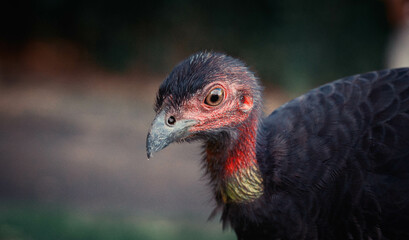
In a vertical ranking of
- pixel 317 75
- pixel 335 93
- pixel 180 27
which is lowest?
pixel 335 93

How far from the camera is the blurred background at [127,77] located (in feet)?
26.2

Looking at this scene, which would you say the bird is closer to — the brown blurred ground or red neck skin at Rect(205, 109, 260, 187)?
red neck skin at Rect(205, 109, 260, 187)

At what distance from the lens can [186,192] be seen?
8.66 m

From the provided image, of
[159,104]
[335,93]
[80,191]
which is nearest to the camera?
[159,104]

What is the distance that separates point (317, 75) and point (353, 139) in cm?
971

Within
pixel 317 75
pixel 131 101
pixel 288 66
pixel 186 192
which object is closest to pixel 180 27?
pixel 131 101

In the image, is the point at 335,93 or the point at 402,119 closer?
the point at 402,119

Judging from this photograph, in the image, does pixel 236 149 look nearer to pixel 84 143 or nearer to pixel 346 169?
pixel 346 169

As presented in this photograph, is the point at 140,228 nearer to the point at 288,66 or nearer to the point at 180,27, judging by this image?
the point at 180,27

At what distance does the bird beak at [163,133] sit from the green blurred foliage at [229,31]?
27.4ft

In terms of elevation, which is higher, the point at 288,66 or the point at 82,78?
the point at 82,78

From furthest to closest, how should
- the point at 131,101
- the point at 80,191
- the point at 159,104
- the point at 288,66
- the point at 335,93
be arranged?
the point at 288,66, the point at 131,101, the point at 80,191, the point at 335,93, the point at 159,104

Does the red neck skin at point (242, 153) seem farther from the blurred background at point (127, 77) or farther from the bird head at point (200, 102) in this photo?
the blurred background at point (127, 77)

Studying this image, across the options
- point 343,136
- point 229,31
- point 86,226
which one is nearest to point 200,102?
point 343,136
